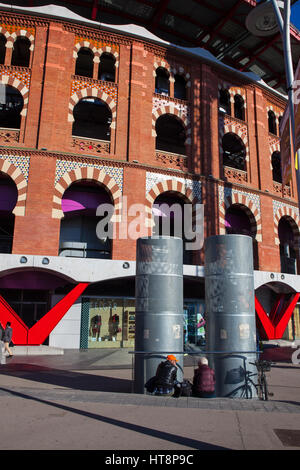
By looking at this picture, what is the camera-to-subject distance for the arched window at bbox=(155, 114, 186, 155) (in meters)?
23.1

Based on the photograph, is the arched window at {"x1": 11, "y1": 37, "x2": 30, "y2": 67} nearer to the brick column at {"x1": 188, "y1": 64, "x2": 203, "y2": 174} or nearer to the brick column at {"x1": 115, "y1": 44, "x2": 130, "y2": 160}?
Result: the brick column at {"x1": 115, "y1": 44, "x2": 130, "y2": 160}

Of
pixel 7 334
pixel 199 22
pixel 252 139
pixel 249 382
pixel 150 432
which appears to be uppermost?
pixel 199 22

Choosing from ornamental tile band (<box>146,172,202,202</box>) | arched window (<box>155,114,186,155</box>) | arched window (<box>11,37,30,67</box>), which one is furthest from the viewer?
arched window (<box>155,114,186,155</box>)

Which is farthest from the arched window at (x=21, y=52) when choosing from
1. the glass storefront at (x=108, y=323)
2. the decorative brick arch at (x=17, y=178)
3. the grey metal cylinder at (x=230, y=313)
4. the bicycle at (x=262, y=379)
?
the bicycle at (x=262, y=379)

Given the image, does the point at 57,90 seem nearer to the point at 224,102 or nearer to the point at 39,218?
the point at 39,218

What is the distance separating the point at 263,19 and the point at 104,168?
424 inches

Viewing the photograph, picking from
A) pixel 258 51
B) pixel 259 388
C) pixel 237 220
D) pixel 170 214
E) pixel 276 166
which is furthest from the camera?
pixel 276 166

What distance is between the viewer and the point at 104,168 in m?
17.8

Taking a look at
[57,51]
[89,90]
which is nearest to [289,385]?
[89,90]

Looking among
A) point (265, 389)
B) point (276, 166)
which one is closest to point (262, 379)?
point (265, 389)

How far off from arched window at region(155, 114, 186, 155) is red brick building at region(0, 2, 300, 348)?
375 mm

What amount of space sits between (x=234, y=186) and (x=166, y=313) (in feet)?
42.9

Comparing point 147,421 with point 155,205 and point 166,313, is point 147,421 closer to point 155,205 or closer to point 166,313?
point 166,313

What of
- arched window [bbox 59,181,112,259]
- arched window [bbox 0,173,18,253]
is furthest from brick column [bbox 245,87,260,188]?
arched window [bbox 0,173,18,253]
